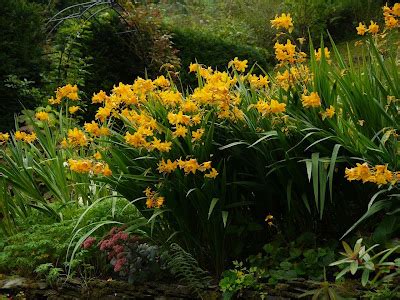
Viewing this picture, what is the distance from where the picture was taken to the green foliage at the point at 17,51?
5.85 m

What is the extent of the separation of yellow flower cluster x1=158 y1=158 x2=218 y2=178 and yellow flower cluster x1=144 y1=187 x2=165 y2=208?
0.13m

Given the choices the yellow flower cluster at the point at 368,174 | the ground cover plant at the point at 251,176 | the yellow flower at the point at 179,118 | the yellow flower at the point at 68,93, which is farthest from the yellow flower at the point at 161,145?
the yellow flower at the point at 68,93

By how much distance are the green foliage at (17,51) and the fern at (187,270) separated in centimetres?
362

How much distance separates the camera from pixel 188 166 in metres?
2.54

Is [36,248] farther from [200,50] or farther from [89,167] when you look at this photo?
[200,50]

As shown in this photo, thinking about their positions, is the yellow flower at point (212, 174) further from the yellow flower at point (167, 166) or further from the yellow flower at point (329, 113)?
the yellow flower at point (329, 113)

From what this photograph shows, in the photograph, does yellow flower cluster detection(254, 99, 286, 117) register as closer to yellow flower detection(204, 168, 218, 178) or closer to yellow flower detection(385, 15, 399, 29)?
yellow flower detection(204, 168, 218, 178)

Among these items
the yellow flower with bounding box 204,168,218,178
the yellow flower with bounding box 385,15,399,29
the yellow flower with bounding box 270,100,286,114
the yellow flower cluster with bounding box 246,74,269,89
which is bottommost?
the yellow flower with bounding box 204,168,218,178

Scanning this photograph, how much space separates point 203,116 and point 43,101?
353cm

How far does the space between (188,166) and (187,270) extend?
519mm

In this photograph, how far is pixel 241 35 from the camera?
40.8 feet

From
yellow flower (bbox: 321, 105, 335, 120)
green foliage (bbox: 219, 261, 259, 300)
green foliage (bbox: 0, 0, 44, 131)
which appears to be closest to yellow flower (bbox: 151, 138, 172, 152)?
green foliage (bbox: 219, 261, 259, 300)

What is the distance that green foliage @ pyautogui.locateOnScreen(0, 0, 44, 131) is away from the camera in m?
5.85

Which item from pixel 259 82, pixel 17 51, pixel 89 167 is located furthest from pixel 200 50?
pixel 89 167
